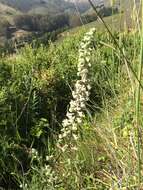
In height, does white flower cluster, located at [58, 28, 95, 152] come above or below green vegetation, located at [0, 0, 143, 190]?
above

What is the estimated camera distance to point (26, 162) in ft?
15.8

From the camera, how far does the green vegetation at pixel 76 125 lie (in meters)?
2.82

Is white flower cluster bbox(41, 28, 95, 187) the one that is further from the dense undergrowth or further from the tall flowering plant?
the dense undergrowth

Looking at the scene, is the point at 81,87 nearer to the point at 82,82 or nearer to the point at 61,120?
Answer: the point at 82,82

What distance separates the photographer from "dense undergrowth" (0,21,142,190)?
3.10 metres

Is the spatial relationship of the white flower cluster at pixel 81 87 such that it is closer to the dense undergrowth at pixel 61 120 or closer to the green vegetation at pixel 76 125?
the green vegetation at pixel 76 125

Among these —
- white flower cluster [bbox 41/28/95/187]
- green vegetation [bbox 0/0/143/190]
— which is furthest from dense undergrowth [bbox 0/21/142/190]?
white flower cluster [bbox 41/28/95/187]

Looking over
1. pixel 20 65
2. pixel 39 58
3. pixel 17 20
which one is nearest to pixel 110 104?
pixel 20 65

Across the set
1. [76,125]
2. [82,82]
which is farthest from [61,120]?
[82,82]

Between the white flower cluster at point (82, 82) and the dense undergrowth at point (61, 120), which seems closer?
the white flower cluster at point (82, 82)

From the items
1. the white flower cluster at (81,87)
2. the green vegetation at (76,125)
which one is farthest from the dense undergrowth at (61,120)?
the white flower cluster at (81,87)

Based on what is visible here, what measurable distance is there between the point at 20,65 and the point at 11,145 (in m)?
3.16

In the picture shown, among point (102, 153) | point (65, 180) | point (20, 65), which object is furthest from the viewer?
point (20, 65)

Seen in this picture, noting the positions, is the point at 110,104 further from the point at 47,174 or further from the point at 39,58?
the point at 39,58
